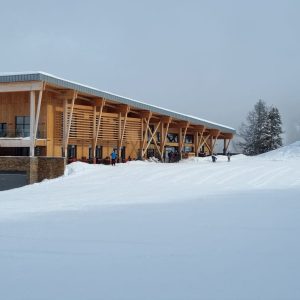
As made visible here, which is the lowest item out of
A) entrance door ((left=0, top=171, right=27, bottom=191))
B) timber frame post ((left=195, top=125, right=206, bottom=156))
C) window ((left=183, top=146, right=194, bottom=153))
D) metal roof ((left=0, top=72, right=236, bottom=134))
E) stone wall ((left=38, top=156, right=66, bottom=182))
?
entrance door ((left=0, top=171, right=27, bottom=191))

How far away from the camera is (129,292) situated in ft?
15.2

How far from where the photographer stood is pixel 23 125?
24.4 meters

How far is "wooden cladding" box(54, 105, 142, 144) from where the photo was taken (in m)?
24.5

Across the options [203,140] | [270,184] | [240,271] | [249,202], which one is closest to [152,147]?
[203,140]

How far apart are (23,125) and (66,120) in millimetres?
2610

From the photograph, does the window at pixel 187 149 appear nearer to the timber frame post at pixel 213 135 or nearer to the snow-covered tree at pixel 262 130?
the timber frame post at pixel 213 135

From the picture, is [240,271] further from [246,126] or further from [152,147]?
[246,126]

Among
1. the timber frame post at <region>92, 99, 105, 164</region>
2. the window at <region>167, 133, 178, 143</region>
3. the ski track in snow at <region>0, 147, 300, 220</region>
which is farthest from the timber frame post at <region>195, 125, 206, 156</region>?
the ski track in snow at <region>0, 147, 300, 220</region>

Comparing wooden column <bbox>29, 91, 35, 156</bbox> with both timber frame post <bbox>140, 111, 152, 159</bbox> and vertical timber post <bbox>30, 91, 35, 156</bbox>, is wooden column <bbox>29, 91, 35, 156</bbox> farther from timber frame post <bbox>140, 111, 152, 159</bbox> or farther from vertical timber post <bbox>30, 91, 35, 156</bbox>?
timber frame post <bbox>140, 111, 152, 159</bbox>

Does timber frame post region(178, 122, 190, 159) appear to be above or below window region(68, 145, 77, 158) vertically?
above

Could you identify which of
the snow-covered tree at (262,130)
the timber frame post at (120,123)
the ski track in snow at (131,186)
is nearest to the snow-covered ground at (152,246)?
the ski track in snow at (131,186)

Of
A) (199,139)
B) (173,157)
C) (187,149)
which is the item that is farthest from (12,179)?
(199,139)

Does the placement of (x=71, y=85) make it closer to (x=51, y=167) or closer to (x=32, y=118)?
(x=32, y=118)

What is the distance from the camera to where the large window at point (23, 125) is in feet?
78.4
